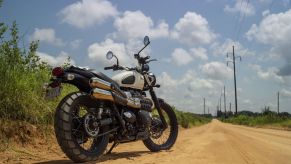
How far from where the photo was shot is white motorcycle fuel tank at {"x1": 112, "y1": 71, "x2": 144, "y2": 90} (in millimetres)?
7238

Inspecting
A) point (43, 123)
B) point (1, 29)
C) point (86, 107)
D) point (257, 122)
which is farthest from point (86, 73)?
point (257, 122)

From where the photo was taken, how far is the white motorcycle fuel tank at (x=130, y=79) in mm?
7238

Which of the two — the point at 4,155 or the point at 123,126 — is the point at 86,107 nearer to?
the point at 123,126

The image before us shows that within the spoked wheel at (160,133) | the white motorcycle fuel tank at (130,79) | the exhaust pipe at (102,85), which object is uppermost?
the white motorcycle fuel tank at (130,79)

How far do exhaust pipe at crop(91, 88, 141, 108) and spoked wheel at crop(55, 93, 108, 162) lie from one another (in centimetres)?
14

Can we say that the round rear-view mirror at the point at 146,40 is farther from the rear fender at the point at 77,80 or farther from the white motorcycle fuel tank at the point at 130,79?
the rear fender at the point at 77,80

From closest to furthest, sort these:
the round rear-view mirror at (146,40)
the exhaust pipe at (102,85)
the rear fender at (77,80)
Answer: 1. the rear fender at (77,80)
2. the exhaust pipe at (102,85)
3. the round rear-view mirror at (146,40)

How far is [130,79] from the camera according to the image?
7441 millimetres

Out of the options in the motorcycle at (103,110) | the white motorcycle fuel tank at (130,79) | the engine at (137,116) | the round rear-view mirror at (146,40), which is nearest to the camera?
the motorcycle at (103,110)

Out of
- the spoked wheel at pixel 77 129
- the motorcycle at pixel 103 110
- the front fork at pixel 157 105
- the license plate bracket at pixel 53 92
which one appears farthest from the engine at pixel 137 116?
the license plate bracket at pixel 53 92

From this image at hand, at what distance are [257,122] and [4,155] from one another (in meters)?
37.9

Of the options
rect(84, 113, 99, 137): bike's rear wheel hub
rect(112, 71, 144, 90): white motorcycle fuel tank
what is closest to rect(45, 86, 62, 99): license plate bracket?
rect(84, 113, 99, 137): bike's rear wheel hub

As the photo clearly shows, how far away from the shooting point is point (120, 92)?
6.73 meters

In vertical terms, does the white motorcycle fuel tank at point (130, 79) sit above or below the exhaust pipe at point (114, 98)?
above
